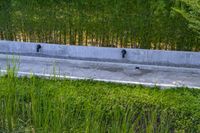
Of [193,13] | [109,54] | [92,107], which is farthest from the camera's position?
[109,54]

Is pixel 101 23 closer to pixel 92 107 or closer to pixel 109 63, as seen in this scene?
pixel 109 63

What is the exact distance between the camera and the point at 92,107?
5254mm

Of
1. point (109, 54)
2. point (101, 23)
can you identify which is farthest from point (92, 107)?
point (101, 23)

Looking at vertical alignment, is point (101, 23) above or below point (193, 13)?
below

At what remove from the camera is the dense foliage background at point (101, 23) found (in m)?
7.95

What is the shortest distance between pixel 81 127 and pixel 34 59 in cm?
385

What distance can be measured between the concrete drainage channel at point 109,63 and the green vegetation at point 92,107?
88 centimetres

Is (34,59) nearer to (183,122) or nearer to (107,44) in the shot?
(107,44)

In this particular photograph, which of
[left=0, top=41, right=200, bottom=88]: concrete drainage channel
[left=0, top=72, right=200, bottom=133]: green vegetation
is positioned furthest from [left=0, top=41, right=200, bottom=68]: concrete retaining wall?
[left=0, top=72, right=200, bottom=133]: green vegetation

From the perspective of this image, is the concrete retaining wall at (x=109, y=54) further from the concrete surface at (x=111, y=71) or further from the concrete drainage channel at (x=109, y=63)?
the concrete surface at (x=111, y=71)

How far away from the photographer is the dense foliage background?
795 centimetres

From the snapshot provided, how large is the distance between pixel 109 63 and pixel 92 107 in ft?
8.81

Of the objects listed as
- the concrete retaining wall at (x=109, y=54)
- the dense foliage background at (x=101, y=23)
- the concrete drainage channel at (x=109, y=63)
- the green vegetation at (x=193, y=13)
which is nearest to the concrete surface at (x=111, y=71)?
the concrete drainage channel at (x=109, y=63)

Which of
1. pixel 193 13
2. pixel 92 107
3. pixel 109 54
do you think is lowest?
pixel 92 107
